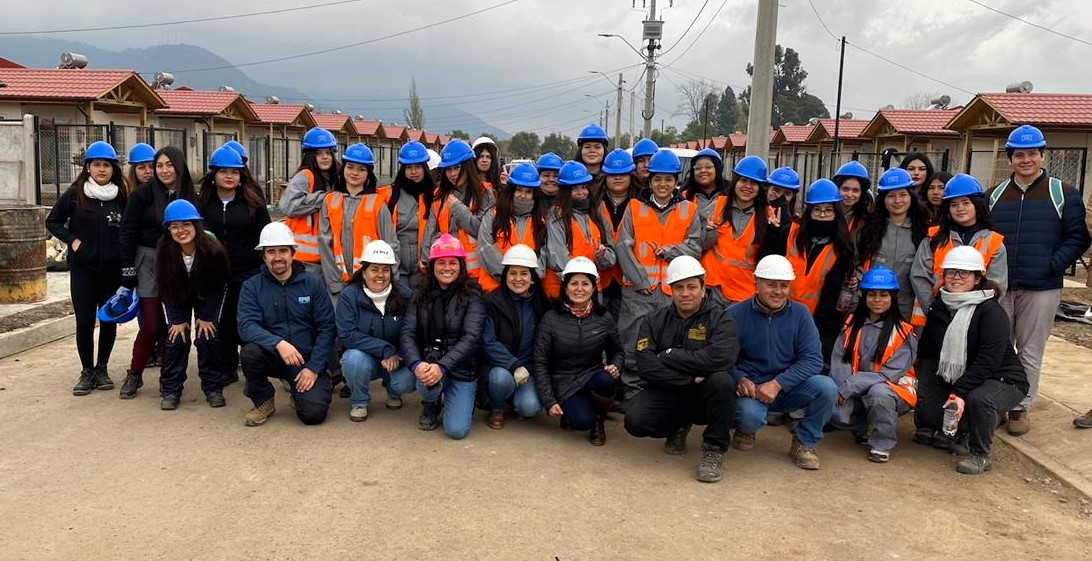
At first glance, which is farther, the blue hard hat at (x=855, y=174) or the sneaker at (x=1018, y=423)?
the blue hard hat at (x=855, y=174)

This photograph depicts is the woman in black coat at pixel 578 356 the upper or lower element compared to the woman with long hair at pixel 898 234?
lower

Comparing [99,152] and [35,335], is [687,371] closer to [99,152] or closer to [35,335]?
[99,152]

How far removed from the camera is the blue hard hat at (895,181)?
5.45 meters

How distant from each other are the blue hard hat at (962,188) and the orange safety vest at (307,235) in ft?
14.7

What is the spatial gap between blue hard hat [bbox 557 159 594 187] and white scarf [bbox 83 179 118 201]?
11.0ft

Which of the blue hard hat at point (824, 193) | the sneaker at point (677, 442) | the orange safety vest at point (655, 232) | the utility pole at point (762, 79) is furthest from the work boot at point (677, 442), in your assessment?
the utility pole at point (762, 79)

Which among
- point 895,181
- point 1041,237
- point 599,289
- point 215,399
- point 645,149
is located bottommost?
point 215,399

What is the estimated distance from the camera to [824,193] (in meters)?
5.43

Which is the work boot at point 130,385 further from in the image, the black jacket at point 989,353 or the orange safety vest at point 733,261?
the black jacket at point 989,353

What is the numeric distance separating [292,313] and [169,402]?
108 centimetres

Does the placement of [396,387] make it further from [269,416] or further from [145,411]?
[145,411]

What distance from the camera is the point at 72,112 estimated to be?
74.0 feet

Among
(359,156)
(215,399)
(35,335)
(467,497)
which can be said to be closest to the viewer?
(467,497)

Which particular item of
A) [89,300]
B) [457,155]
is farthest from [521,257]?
[89,300]
